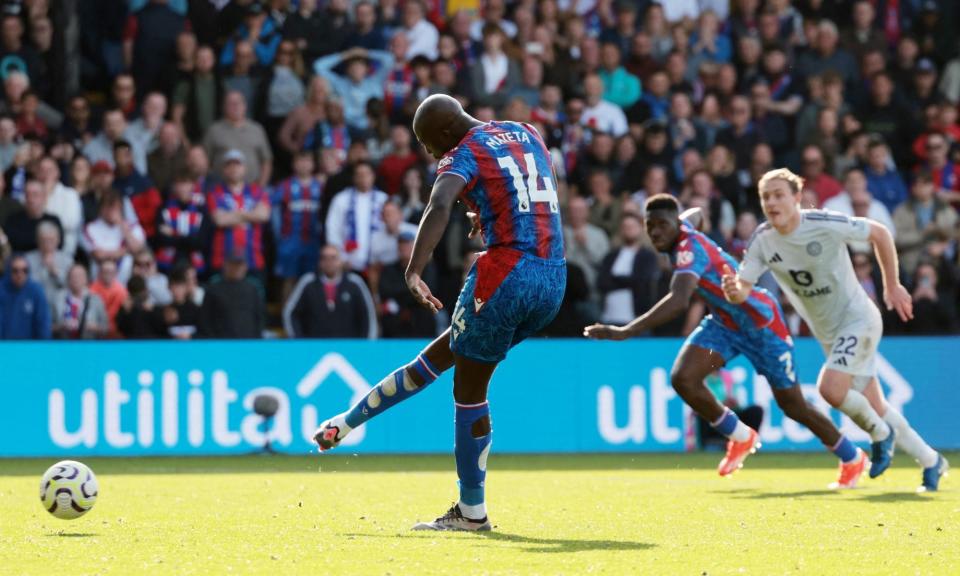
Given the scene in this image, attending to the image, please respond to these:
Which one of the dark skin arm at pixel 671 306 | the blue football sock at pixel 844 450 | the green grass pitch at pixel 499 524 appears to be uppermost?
the dark skin arm at pixel 671 306

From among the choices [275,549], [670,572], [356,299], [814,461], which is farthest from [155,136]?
[670,572]

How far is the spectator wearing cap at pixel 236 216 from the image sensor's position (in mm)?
17344

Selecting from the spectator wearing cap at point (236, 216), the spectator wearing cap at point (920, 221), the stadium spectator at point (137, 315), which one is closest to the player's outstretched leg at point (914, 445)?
the spectator wearing cap at point (920, 221)

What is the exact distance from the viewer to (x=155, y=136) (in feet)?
59.6

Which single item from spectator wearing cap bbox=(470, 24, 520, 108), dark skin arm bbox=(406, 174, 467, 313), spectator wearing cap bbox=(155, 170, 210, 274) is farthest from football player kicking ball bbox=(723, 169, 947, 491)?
spectator wearing cap bbox=(470, 24, 520, 108)

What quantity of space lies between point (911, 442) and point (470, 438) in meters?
4.34

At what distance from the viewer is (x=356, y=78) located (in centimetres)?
1902

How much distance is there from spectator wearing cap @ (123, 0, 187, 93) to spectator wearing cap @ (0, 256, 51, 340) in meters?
3.80

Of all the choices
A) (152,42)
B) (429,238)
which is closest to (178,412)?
(152,42)

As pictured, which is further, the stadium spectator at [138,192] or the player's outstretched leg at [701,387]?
the stadium spectator at [138,192]

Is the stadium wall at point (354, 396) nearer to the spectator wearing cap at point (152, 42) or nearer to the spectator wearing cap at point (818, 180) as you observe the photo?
the spectator wearing cap at point (818, 180)

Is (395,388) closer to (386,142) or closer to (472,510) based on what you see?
(472,510)

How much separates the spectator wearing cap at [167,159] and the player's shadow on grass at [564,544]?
10672mm

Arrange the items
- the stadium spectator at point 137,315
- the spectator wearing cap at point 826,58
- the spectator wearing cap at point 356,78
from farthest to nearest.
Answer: the spectator wearing cap at point 826,58 → the spectator wearing cap at point 356,78 → the stadium spectator at point 137,315
